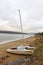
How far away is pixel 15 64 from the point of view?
842cm

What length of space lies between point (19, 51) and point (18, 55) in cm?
34

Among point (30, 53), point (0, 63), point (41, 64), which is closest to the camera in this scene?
point (41, 64)

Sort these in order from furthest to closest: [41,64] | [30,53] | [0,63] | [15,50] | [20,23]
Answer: [20,23] < [15,50] < [30,53] < [0,63] < [41,64]

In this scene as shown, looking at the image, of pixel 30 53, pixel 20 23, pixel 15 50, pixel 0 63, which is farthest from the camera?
pixel 20 23

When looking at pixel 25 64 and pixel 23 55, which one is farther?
pixel 23 55

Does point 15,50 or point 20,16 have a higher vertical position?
point 20,16

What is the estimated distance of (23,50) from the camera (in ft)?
37.8

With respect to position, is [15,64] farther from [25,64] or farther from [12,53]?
[12,53]

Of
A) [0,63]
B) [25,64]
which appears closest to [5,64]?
[0,63]

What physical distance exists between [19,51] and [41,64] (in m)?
3.84

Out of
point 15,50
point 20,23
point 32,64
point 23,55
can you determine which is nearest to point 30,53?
point 23,55

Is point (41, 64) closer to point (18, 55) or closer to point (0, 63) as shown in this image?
point (0, 63)

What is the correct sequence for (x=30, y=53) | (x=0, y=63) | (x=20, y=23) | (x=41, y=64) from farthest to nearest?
(x=20, y=23)
(x=30, y=53)
(x=0, y=63)
(x=41, y=64)

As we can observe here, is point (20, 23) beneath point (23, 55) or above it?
above
